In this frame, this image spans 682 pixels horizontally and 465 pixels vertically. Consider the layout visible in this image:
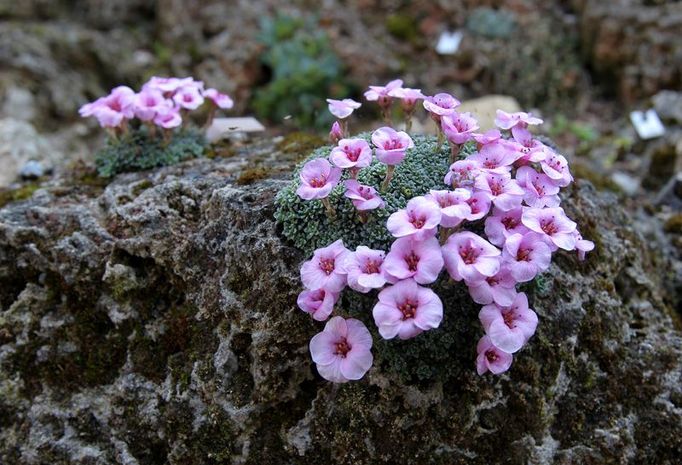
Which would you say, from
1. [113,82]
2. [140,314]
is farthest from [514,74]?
[140,314]

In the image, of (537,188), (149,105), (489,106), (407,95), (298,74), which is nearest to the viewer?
(537,188)

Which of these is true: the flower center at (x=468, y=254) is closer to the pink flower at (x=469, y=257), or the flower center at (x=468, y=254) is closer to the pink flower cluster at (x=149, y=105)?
the pink flower at (x=469, y=257)

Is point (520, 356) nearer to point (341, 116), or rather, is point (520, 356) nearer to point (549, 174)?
point (549, 174)

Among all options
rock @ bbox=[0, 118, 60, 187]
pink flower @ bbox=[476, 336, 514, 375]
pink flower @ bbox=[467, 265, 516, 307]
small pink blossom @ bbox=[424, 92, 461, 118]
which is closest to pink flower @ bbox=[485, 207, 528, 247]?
pink flower @ bbox=[467, 265, 516, 307]

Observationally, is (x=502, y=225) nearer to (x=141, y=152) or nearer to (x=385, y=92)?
(x=385, y=92)

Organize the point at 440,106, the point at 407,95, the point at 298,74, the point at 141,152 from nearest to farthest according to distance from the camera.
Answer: the point at 440,106 → the point at 407,95 → the point at 141,152 → the point at 298,74

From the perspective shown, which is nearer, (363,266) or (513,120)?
(363,266)

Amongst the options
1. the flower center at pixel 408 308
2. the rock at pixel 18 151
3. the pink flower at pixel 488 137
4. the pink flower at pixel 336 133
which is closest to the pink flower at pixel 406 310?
the flower center at pixel 408 308

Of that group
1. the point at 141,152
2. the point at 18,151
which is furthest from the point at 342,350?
the point at 18,151
